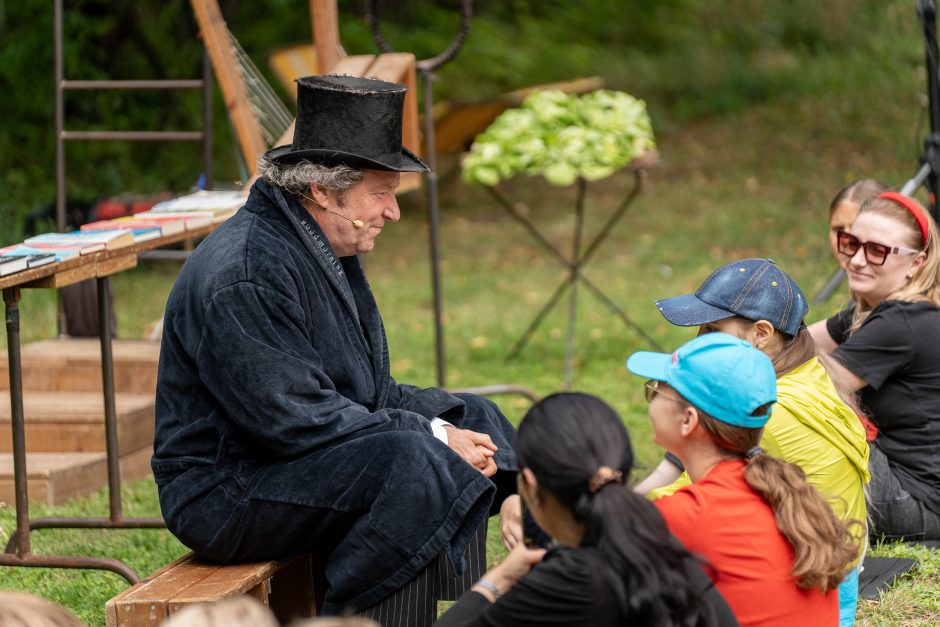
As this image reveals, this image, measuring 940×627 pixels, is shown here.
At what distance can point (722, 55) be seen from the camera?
14750 millimetres

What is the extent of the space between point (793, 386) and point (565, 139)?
345 centimetres

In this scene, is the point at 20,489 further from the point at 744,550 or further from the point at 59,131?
the point at 59,131

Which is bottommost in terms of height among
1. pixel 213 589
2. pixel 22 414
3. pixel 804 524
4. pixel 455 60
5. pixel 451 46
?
pixel 213 589

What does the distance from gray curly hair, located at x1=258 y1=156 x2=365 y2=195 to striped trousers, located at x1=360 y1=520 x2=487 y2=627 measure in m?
1.01

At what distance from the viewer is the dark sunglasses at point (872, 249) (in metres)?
3.98

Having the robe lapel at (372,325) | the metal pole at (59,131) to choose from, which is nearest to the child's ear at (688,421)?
the robe lapel at (372,325)

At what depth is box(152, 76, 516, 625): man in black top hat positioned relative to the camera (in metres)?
3.03

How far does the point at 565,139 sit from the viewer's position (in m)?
6.45

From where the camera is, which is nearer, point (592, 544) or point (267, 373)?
point (592, 544)

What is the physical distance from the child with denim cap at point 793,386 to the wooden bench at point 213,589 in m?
0.92

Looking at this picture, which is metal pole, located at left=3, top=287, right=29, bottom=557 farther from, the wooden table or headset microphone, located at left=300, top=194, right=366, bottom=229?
headset microphone, located at left=300, top=194, right=366, bottom=229

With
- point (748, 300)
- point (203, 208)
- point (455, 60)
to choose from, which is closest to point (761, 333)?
point (748, 300)

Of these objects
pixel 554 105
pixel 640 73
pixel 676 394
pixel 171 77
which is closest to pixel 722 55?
pixel 640 73

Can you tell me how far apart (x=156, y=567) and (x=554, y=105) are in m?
3.39
